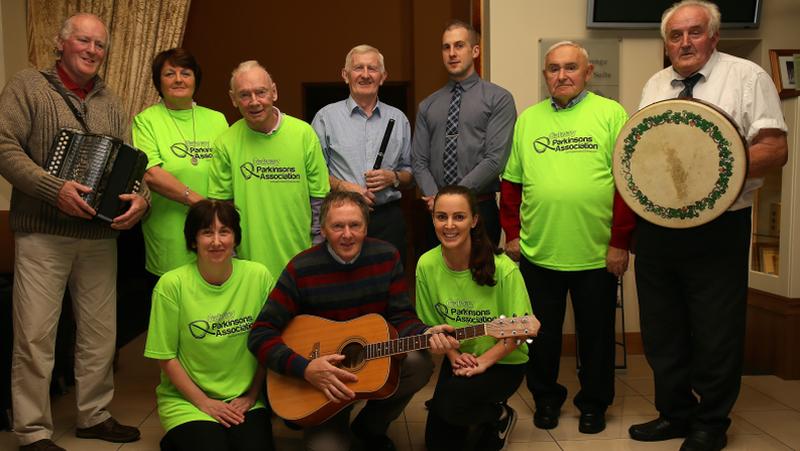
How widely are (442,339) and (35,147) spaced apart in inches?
65.8

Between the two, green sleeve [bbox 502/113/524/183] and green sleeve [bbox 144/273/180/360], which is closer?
green sleeve [bbox 144/273/180/360]

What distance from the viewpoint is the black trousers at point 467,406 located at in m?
2.62

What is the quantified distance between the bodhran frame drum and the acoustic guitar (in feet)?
2.32

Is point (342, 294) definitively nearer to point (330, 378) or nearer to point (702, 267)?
point (330, 378)

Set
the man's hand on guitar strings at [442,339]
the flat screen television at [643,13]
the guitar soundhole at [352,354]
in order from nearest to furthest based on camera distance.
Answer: the man's hand on guitar strings at [442,339], the guitar soundhole at [352,354], the flat screen television at [643,13]

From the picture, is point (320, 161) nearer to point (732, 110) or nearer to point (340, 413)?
point (340, 413)

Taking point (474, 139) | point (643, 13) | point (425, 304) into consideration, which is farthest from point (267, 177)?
point (643, 13)

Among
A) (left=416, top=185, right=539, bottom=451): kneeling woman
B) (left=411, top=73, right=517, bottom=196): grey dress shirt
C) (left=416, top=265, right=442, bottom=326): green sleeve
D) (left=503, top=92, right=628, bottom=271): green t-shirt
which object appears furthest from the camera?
(left=411, top=73, right=517, bottom=196): grey dress shirt

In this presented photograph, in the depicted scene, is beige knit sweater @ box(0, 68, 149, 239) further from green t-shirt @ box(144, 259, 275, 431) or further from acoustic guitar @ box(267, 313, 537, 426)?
acoustic guitar @ box(267, 313, 537, 426)

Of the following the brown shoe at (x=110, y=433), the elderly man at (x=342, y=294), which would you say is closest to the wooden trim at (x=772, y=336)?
the elderly man at (x=342, y=294)

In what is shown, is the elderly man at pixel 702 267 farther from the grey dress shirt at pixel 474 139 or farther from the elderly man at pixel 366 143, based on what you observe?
the elderly man at pixel 366 143

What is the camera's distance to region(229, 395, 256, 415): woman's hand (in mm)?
2580

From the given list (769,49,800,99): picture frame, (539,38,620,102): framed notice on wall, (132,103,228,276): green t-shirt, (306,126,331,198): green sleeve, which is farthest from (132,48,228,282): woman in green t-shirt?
(769,49,800,99): picture frame

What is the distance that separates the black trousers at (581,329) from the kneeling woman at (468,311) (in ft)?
1.10
